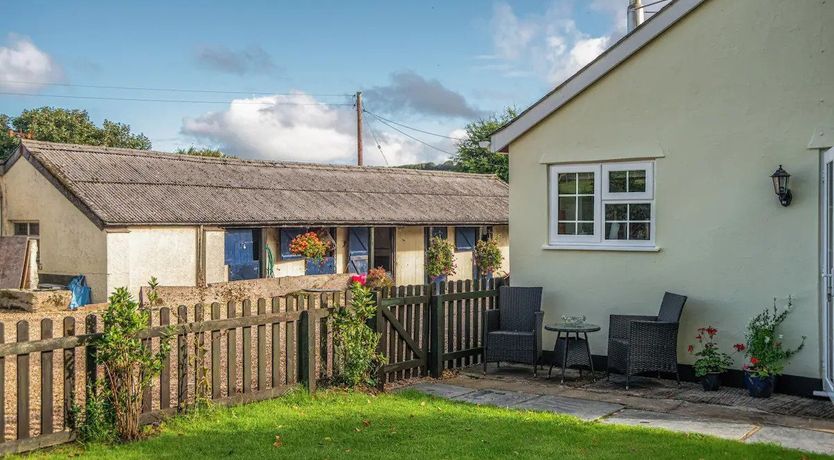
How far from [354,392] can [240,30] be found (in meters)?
12.3

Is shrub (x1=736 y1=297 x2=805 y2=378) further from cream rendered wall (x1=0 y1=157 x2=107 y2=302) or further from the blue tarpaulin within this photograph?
the blue tarpaulin

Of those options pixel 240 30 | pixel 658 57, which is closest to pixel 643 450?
pixel 658 57

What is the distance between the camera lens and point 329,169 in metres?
27.8

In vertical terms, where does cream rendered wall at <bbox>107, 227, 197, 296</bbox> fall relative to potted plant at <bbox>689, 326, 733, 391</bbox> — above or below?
above

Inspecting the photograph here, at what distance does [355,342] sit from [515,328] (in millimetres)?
2897

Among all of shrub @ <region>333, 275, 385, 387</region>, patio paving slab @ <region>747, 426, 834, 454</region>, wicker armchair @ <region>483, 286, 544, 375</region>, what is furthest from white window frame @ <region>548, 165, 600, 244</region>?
patio paving slab @ <region>747, 426, 834, 454</region>

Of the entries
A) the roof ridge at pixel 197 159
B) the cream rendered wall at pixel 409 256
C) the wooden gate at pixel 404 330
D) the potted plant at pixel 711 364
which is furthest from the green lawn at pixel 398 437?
the cream rendered wall at pixel 409 256

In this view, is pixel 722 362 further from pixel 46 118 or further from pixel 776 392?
pixel 46 118

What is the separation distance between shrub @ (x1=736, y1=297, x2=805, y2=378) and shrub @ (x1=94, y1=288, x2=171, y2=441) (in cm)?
663

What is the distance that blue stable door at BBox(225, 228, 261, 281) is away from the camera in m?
21.3

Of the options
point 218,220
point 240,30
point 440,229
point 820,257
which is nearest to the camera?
point 820,257

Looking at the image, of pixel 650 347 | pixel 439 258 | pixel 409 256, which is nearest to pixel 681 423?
pixel 650 347

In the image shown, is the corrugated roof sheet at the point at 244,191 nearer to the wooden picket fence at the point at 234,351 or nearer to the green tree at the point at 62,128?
the wooden picket fence at the point at 234,351

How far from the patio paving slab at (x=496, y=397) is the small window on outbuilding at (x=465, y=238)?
18.7 metres
